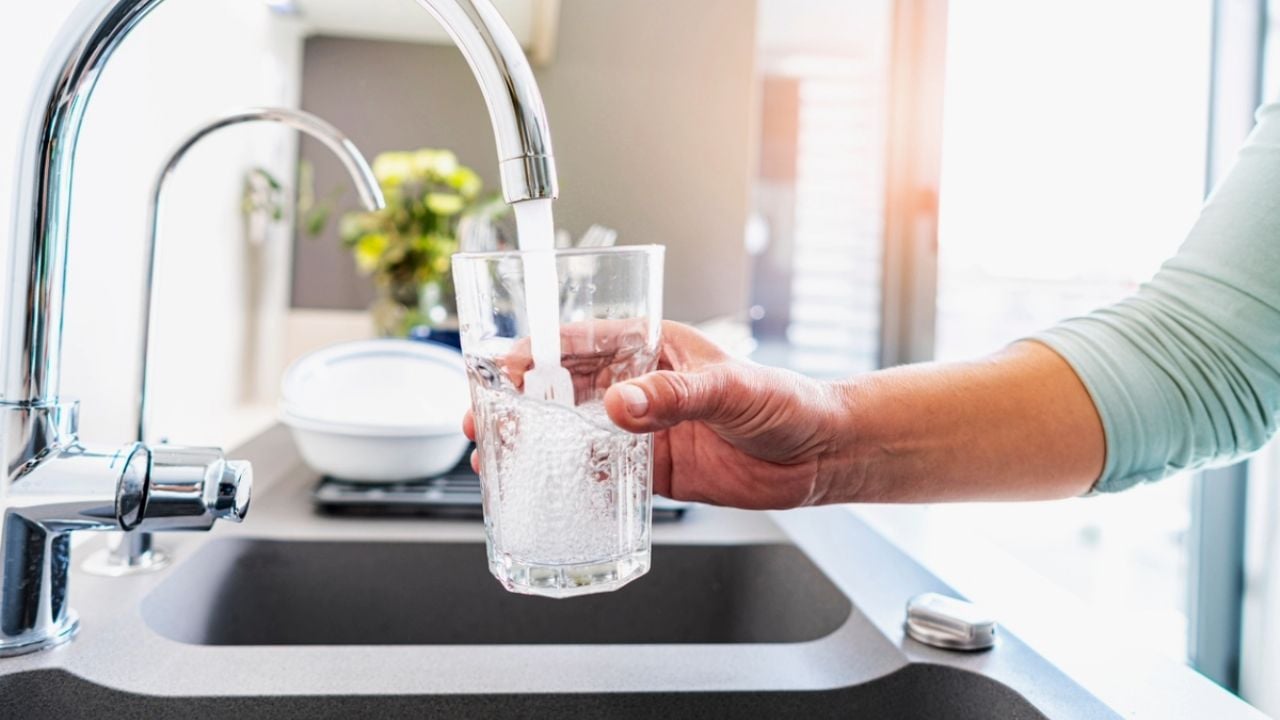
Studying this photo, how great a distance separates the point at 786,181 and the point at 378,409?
239cm

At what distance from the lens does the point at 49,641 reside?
1.80 feet

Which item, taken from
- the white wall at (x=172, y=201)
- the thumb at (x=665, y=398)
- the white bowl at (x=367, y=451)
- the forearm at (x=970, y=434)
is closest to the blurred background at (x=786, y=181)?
the white wall at (x=172, y=201)

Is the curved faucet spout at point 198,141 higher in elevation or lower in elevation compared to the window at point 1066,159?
lower

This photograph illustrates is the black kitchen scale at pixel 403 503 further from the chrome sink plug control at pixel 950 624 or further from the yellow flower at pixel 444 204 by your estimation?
the yellow flower at pixel 444 204

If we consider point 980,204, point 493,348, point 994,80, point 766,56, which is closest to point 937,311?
point 980,204

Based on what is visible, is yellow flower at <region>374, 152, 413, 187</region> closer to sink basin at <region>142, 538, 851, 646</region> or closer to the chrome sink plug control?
sink basin at <region>142, 538, 851, 646</region>

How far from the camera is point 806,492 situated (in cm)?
64

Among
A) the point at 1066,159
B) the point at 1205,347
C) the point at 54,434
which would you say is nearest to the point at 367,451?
the point at 54,434

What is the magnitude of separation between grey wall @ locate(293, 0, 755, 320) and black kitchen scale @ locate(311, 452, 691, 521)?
0.61 metres

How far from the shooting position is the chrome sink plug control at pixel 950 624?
580 mm

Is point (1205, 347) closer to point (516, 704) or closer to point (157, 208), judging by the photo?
point (516, 704)

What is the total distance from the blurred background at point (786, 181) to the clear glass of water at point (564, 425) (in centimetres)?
35

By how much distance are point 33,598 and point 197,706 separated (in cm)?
12

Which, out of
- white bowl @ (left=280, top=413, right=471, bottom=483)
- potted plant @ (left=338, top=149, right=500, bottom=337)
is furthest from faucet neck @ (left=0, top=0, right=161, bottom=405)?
potted plant @ (left=338, top=149, right=500, bottom=337)
